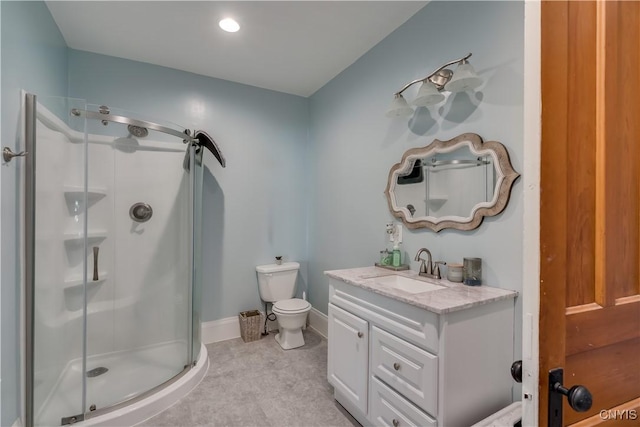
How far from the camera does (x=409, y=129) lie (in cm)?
212

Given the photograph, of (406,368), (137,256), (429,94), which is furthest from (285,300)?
(429,94)

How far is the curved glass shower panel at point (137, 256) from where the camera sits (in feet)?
7.18

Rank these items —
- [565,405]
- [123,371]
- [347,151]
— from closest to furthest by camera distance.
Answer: [565,405] → [123,371] → [347,151]

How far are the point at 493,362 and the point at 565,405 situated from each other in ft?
2.98

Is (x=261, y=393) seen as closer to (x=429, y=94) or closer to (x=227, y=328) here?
(x=227, y=328)

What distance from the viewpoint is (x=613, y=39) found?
67 cm

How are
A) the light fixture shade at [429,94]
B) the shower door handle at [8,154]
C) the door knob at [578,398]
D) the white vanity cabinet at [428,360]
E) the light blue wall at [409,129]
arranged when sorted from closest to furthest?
the door knob at [578,398], the white vanity cabinet at [428,360], the shower door handle at [8,154], the light blue wall at [409,129], the light fixture shade at [429,94]

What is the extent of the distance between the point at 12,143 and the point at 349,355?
219 cm

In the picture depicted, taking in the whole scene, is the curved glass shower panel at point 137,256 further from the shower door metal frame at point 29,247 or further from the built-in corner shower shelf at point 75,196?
the shower door metal frame at point 29,247

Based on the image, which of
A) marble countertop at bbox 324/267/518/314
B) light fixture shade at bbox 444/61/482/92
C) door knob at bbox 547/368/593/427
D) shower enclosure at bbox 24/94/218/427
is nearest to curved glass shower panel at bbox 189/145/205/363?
shower enclosure at bbox 24/94/218/427

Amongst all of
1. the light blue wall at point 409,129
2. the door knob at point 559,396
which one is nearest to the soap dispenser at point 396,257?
the light blue wall at point 409,129

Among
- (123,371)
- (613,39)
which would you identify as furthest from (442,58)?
(123,371)

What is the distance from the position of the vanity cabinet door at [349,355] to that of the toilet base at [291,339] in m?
0.89

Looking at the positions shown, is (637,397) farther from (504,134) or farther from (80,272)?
(80,272)
